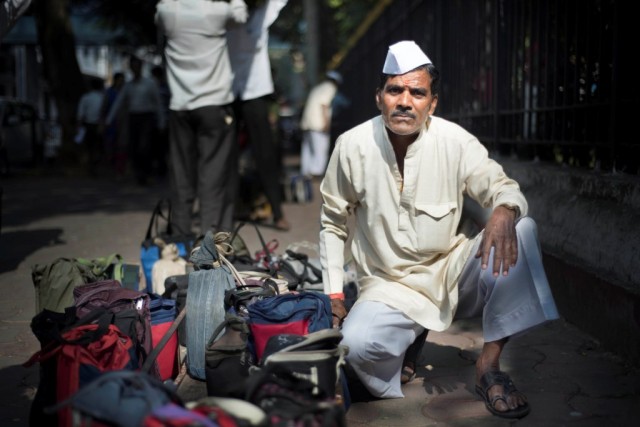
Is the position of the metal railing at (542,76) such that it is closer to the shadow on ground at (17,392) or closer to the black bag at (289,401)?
the black bag at (289,401)

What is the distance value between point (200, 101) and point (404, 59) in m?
3.73

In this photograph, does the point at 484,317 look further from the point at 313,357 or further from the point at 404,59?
the point at 404,59

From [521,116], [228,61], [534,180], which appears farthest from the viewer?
[228,61]

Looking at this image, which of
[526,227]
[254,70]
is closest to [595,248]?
[526,227]

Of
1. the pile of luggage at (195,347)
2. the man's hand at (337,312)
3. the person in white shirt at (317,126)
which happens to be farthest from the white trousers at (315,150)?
the man's hand at (337,312)

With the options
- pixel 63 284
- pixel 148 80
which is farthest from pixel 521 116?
pixel 148 80

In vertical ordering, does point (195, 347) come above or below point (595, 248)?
below

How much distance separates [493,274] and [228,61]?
4478mm

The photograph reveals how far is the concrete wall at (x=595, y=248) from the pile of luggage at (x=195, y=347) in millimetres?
1469

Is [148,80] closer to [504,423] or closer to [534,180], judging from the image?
[534,180]

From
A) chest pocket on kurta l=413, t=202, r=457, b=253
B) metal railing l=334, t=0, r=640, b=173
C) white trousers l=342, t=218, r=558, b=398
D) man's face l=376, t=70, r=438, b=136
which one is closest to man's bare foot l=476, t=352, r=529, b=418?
white trousers l=342, t=218, r=558, b=398

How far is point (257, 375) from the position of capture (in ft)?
9.27

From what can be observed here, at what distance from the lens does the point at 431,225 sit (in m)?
3.86

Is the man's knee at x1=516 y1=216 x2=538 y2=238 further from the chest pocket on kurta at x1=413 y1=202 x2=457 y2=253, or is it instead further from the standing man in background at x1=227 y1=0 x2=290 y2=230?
the standing man in background at x1=227 y1=0 x2=290 y2=230
